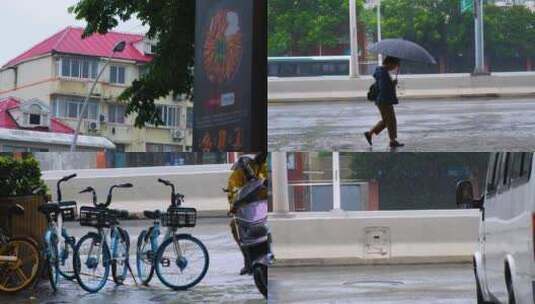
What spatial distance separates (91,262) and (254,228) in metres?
0.62

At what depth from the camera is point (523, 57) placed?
8.77 ft

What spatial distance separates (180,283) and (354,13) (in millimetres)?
1181

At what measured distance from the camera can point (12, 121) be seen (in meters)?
2.96

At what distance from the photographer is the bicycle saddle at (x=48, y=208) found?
3.05 m

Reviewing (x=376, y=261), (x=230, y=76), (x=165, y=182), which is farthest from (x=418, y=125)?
(x=165, y=182)

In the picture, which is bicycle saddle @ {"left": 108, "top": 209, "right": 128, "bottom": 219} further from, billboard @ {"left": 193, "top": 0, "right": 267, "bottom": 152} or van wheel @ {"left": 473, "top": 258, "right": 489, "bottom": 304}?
van wheel @ {"left": 473, "top": 258, "right": 489, "bottom": 304}

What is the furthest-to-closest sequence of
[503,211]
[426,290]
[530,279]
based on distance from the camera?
[426,290] → [503,211] → [530,279]

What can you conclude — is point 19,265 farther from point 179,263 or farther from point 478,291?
point 478,291

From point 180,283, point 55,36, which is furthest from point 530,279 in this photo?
point 55,36

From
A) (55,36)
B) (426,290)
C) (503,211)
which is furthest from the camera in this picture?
(55,36)

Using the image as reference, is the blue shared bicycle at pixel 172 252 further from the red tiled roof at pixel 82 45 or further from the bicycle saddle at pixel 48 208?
the red tiled roof at pixel 82 45

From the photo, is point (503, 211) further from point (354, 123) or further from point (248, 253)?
point (248, 253)

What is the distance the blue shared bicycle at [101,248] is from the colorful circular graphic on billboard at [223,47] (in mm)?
536

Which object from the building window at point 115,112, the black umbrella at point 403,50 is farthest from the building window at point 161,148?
the black umbrella at point 403,50
